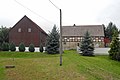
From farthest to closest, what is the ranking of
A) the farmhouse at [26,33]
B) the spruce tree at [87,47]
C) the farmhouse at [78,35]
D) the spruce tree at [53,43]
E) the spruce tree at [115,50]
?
the farmhouse at [78,35]
the farmhouse at [26,33]
the spruce tree at [87,47]
the spruce tree at [115,50]
the spruce tree at [53,43]

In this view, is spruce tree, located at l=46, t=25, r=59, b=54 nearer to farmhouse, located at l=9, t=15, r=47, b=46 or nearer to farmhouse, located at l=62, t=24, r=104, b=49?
farmhouse, located at l=9, t=15, r=47, b=46

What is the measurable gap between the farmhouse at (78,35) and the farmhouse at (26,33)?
10385 millimetres

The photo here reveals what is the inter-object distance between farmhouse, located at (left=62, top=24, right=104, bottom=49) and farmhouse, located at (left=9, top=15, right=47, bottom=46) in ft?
34.1

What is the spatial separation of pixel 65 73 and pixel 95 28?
158 ft

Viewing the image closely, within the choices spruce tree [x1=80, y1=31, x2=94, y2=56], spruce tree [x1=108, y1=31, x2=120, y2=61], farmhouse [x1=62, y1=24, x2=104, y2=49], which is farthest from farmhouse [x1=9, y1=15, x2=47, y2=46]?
spruce tree [x1=108, y1=31, x2=120, y2=61]

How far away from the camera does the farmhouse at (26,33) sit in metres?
52.0

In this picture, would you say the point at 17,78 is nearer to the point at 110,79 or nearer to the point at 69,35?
the point at 110,79

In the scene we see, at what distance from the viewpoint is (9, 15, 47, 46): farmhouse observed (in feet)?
171

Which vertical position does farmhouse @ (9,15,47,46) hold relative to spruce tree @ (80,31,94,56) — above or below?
above

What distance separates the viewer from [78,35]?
204ft

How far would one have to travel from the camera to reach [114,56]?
37531mm

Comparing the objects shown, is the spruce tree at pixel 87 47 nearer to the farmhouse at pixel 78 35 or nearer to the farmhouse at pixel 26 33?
the farmhouse at pixel 26 33

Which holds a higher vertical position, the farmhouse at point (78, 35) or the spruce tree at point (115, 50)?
the farmhouse at point (78, 35)

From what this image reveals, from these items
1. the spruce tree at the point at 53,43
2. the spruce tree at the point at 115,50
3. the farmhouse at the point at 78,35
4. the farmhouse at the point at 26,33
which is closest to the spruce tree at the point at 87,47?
the spruce tree at the point at 115,50
